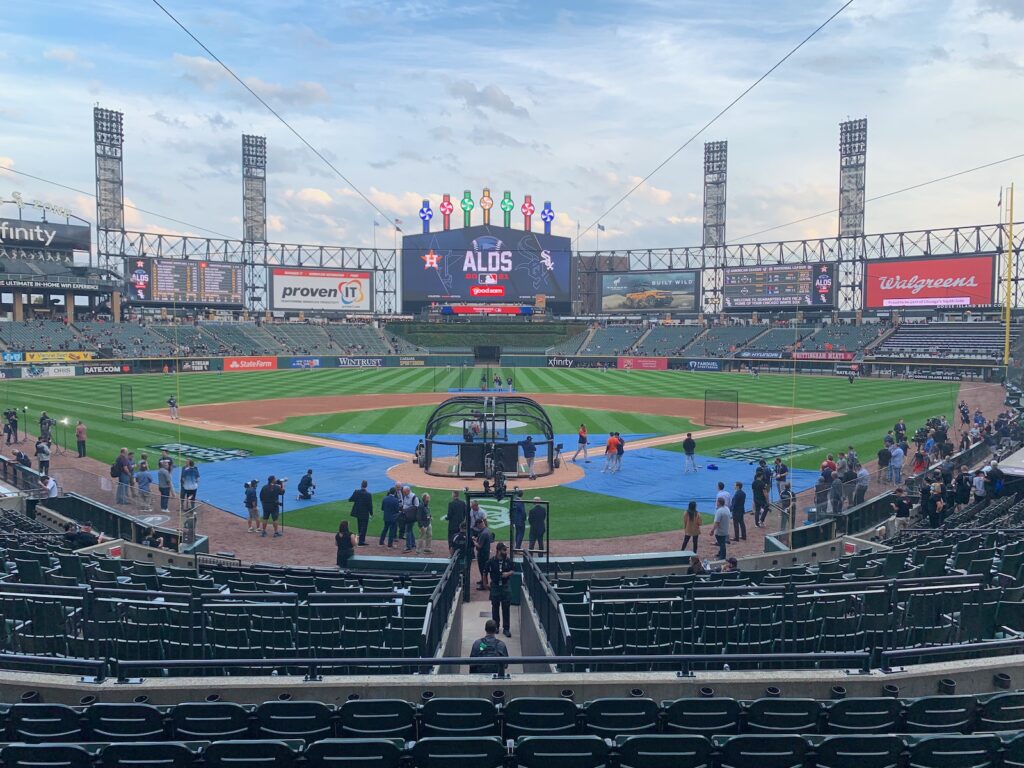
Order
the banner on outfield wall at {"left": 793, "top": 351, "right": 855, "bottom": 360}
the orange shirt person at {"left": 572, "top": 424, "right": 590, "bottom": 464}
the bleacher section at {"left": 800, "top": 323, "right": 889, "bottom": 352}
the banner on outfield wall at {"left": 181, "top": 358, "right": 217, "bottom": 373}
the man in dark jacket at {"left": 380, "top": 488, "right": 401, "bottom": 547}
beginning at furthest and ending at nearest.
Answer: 1. the bleacher section at {"left": 800, "top": 323, "right": 889, "bottom": 352}
2. the banner on outfield wall at {"left": 793, "top": 351, "right": 855, "bottom": 360}
3. the banner on outfield wall at {"left": 181, "top": 358, "right": 217, "bottom": 373}
4. the orange shirt person at {"left": 572, "top": 424, "right": 590, "bottom": 464}
5. the man in dark jacket at {"left": 380, "top": 488, "right": 401, "bottom": 547}

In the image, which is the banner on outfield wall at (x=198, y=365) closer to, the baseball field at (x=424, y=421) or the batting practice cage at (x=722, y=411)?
the baseball field at (x=424, y=421)

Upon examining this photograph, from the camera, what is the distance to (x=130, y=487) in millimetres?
18125

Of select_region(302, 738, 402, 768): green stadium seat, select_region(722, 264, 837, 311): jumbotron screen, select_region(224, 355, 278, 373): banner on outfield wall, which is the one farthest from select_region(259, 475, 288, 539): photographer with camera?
select_region(722, 264, 837, 311): jumbotron screen

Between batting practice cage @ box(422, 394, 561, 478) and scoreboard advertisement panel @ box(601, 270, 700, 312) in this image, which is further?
scoreboard advertisement panel @ box(601, 270, 700, 312)

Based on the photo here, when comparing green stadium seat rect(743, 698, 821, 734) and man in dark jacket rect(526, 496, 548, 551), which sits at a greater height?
green stadium seat rect(743, 698, 821, 734)

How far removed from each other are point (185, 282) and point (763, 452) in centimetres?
8118

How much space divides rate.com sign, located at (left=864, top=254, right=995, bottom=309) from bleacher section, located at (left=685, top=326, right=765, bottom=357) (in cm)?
1359

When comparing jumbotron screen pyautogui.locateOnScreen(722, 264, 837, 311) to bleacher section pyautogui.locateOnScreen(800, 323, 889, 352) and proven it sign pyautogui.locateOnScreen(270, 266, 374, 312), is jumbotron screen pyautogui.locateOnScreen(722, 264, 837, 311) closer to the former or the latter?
bleacher section pyautogui.locateOnScreen(800, 323, 889, 352)

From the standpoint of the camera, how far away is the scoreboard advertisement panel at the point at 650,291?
99562 millimetres

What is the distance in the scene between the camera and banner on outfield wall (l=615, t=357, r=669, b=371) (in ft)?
268

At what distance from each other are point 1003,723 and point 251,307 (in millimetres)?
107082

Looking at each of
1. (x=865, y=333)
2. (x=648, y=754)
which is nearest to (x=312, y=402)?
(x=648, y=754)

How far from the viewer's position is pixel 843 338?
8031 cm

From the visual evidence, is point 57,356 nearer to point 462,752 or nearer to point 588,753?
point 462,752
